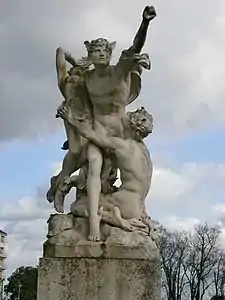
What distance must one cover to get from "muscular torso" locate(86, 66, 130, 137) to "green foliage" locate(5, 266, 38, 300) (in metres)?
58.1

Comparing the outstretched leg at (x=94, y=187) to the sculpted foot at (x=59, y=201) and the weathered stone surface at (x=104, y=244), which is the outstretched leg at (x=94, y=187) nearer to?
the weathered stone surface at (x=104, y=244)

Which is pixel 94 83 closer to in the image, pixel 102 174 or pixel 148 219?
pixel 102 174

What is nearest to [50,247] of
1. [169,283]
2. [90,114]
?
[90,114]

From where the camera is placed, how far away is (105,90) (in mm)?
9562

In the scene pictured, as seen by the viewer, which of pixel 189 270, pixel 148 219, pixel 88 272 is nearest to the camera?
pixel 88 272

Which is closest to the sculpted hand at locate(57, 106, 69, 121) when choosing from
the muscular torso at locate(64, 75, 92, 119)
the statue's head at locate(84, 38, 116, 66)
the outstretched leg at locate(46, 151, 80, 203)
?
the muscular torso at locate(64, 75, 92, 119)

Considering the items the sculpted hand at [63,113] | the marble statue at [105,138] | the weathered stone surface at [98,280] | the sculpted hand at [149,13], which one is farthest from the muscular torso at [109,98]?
the weathered stone surface at [98,280]

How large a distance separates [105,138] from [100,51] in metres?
1.21

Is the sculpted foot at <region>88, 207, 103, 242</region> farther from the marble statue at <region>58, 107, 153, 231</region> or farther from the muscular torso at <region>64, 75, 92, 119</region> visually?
the muscular torso at <region>64, 75, 92, 119</region>

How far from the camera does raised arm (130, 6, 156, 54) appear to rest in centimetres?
877

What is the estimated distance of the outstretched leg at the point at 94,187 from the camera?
8992 mm

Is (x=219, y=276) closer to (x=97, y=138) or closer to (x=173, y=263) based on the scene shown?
(x=173, y=263)

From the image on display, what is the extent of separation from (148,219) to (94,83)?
2.06m

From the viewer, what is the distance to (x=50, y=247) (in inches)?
355
